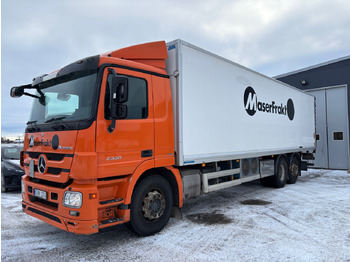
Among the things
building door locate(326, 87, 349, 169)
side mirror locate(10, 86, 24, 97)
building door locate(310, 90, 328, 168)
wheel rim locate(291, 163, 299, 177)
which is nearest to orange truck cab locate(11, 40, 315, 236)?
side mirror locate(10, 86, 24, 97)

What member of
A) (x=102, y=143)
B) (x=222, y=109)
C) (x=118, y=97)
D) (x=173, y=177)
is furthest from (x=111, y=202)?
(x=222, y=109)

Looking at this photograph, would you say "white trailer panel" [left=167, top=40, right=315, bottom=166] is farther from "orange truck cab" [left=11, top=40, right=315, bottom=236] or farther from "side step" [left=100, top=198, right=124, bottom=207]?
"side step" [left=100, top=198, right=124, bottom=207]

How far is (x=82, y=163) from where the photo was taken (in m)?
3.44

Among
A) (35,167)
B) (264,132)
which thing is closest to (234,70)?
(264,132)

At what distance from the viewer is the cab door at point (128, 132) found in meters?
3.65

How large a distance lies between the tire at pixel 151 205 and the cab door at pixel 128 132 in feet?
1.36

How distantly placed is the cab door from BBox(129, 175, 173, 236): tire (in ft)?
1.36

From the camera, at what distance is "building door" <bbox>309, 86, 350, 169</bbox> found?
12.7 metres

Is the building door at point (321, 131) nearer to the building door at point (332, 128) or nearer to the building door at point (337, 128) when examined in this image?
the building door at point (332, 128)

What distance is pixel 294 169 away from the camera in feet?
31.1

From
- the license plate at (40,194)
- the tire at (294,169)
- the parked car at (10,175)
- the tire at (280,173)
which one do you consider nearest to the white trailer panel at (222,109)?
the tire at (280,173)

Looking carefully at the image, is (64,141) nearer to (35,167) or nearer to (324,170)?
(35,167)

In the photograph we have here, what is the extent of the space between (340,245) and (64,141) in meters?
4.33

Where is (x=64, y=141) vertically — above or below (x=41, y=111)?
below
